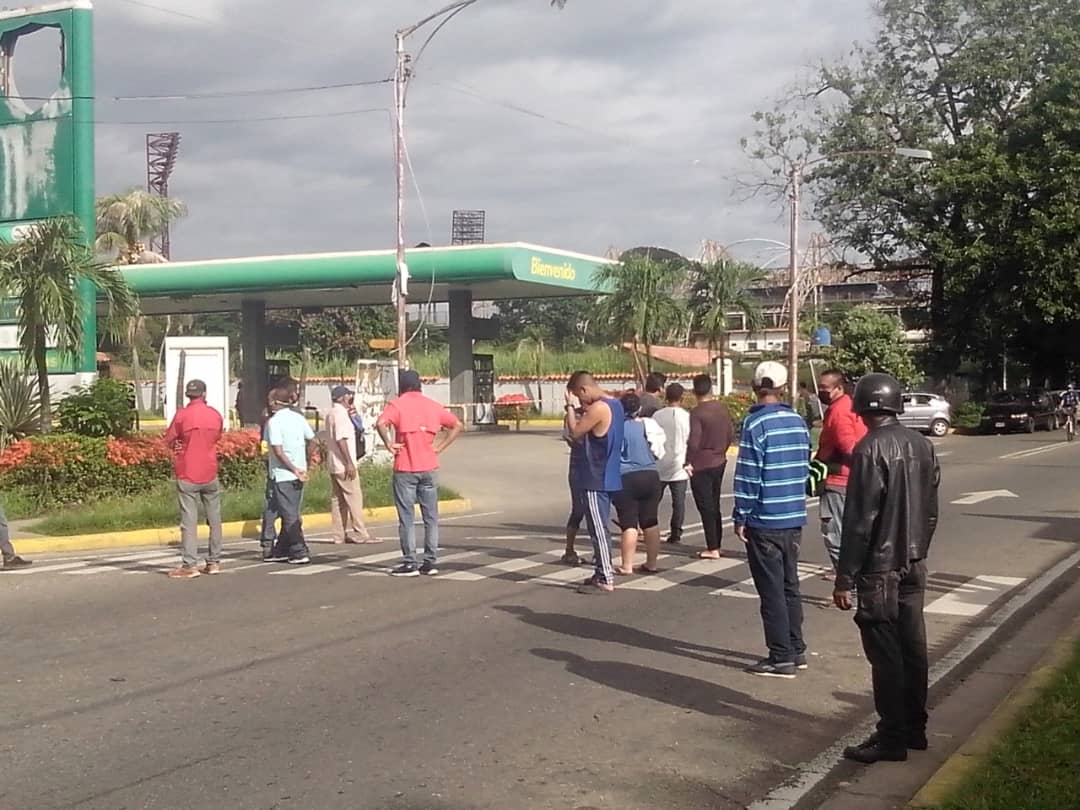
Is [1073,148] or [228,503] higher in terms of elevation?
[1073,148]

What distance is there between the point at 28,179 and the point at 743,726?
20.2 metres

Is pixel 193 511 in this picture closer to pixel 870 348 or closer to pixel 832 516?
pixel 832 516

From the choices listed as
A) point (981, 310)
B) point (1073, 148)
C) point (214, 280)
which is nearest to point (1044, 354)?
point (981, 310)

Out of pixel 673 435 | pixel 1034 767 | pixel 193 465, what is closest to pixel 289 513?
pixel 193 465

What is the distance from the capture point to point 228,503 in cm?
1655

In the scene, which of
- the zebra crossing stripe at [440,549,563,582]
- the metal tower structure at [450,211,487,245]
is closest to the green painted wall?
the zebra crossing stripe at [440,549,563,582]

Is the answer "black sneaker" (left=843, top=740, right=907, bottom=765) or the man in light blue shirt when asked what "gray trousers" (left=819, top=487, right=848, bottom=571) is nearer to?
"black sneaker" (left=843, top=740, right=907, bottom=765)

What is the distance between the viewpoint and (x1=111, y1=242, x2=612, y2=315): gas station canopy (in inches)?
1293

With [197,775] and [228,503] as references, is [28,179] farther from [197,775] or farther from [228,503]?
[197,775]

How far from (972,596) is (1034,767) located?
17.5 feet

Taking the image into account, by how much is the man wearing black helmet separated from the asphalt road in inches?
20.9

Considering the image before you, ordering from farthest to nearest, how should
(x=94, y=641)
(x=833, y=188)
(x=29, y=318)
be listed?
(x=833, y=188) < (x=29, y=318) < (x=94, y=641)

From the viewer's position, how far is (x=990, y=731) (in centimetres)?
593

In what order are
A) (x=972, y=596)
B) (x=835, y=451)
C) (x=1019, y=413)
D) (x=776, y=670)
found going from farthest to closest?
(x=1019, y=413), (x=972, y=596), (x=835, y=451), (x=776, y=670)
